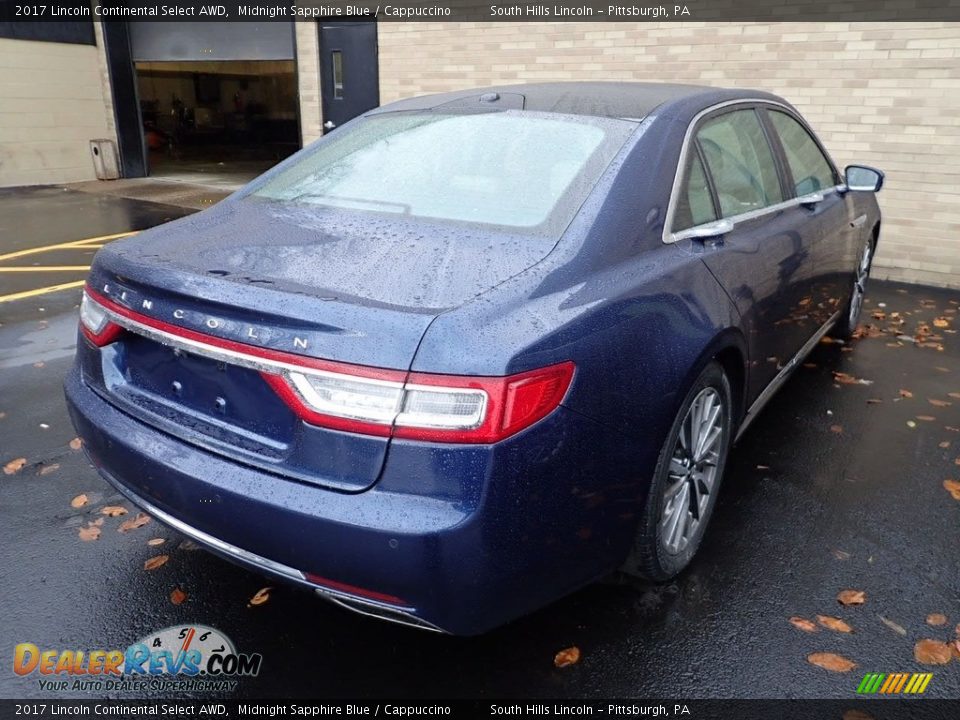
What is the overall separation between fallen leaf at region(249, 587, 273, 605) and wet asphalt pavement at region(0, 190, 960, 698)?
2 cm

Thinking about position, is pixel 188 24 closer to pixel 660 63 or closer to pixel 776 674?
pixel 660 63

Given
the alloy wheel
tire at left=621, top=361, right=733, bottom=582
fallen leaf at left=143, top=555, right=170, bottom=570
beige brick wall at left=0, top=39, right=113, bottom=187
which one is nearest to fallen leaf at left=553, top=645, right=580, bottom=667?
tire at left=621, top=361, right=733, bottom=582

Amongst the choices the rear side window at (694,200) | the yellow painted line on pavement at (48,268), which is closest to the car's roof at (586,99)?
the rear side window at (694,200)

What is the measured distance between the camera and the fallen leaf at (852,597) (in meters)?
2.67

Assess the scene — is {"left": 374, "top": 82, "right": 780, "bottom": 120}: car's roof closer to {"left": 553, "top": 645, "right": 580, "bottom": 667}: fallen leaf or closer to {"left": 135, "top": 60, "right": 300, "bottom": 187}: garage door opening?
{"left": 553, "top": 645, "right": 580, "bottom": 667}: fallen leaf

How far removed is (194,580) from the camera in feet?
9.03

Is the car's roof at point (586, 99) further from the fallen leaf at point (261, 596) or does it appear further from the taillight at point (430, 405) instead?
the fallen leaf at point (261, 596)

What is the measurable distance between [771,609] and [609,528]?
852 mm

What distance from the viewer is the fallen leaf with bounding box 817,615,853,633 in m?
2.53

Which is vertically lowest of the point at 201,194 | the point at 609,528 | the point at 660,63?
the point at 201,194

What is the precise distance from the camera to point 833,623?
2553 mm

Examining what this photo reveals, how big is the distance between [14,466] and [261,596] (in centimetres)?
172

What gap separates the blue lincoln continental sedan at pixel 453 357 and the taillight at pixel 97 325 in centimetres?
1

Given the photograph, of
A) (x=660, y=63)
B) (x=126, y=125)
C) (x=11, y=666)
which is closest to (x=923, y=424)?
(x=11, y=666)
